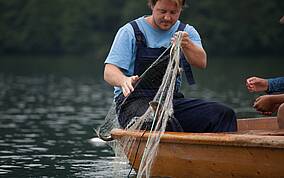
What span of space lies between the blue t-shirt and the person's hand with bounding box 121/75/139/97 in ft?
1.62

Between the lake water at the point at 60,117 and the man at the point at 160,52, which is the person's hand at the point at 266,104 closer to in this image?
the man at the point at 160,52

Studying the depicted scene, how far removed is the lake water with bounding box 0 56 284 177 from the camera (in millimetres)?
11773

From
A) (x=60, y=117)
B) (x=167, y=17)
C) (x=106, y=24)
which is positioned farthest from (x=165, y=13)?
(x=106, y=24)

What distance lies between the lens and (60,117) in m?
20.5

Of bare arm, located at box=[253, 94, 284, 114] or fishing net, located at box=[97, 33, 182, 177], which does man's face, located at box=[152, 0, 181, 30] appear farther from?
bare arm, located at box=[253, 94, 284, 114]

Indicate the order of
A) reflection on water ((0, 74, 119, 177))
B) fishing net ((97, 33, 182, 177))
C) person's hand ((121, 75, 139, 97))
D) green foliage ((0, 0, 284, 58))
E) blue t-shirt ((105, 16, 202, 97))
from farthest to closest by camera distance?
green foliage ((0, 0, 284, 58)) → reflection on water ((0, 74, 119, 177)) → blue t-shirt ((105, 16, 202, 97)) → fishing net ((97, 33, 182, 177)) → person's hand ((121, 75, 139, 97))

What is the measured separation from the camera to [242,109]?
72.3 ft

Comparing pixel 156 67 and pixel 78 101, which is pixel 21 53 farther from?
pixel 156 67

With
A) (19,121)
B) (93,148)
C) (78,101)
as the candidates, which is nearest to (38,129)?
(19,121)

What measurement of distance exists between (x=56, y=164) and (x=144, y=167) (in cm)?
281

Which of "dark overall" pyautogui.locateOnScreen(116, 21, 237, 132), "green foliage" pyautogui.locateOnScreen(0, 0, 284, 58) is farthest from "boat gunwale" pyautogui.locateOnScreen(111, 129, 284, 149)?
"green foliage" pyautogui.locateOnScreen(0, 0, 284, 58)

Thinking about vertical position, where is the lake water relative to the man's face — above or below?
below

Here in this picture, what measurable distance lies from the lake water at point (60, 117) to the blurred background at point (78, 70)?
0.01 m

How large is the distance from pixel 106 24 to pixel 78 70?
36.9m
